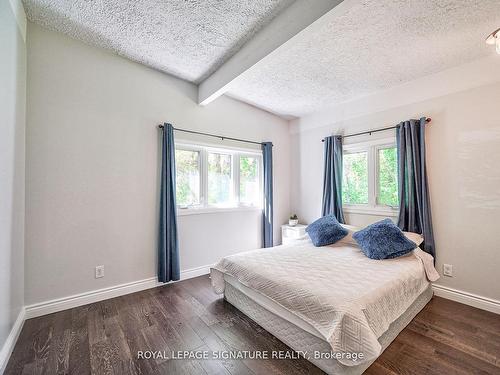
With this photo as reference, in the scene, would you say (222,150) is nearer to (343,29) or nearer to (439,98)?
(343,29)

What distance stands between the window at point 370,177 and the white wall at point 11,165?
3.86 meters

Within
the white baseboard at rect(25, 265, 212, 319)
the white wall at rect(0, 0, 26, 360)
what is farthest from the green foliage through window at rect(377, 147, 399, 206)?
the white wall at rect(0, 0, 26, 360)

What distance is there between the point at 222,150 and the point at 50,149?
2066 mm

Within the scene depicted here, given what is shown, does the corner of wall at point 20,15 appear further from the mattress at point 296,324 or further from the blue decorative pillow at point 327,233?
the blue decorative pillow at point 327,233

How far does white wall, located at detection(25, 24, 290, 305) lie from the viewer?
7.23 feet

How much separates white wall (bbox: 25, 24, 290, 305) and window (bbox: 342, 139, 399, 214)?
2368mm

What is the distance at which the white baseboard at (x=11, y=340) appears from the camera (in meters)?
1.54

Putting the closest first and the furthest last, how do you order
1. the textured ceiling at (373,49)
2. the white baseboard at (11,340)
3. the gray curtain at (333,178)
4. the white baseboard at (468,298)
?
the white baseboard at (11,340) < the textured ceiling at (373,49) < the white baseboard at (468,298) < the gray curtain at (333,178)

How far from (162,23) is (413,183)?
10.8 ft

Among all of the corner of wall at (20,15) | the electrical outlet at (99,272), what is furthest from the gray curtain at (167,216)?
the corner of wall at (20,15)

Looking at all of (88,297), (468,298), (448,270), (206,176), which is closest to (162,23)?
(206,176)

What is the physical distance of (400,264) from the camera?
224 centimetres

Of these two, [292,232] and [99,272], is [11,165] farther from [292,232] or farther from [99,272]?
[292,232]

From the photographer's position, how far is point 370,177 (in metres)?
3.35
